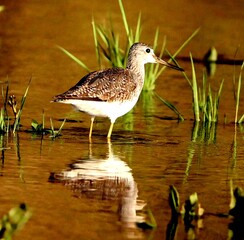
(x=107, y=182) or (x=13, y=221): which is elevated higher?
(x=107, y=182)

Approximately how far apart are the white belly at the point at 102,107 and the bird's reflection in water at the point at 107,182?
3.27ft

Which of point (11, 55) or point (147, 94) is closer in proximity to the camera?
point (147, 94)

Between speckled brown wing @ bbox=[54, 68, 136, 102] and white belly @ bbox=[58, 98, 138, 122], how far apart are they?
0.16 ft

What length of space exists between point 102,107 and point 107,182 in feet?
8.08

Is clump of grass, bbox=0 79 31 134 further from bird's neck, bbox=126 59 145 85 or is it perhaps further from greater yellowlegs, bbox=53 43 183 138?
bird's neck, bbox=126 59 145 85

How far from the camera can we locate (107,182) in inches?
388

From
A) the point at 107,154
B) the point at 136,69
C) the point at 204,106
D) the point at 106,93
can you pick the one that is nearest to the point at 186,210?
Answer: the point at 107,154

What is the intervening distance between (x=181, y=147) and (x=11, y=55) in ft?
20.1

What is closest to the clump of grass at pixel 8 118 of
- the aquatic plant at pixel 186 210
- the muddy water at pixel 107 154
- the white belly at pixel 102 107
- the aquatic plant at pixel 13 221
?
the muddy water at pixel 107 154

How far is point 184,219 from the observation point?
8.66m

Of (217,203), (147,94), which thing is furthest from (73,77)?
(217,203)

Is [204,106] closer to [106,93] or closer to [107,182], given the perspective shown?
[106,93]

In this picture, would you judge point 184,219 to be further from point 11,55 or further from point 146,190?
point 11,55

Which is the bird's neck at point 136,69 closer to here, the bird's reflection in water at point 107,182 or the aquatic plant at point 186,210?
the bird's reflection in water at point 107,182
